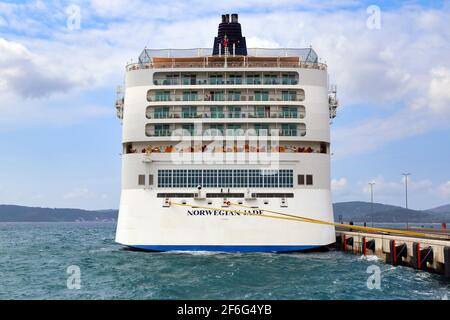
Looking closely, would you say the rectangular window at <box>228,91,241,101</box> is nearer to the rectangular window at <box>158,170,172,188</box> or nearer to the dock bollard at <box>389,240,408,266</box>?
the rectangular window at <box>158,170,172,188</box>

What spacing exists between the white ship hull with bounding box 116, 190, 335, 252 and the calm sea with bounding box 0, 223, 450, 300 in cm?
83

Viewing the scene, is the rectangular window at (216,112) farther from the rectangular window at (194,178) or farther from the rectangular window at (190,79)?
the rectangular window at (194,178)

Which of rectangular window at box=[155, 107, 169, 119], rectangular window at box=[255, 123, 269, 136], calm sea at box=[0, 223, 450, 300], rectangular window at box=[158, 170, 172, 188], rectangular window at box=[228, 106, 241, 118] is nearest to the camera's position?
calm sea at box=[0, 223, 450, 300]

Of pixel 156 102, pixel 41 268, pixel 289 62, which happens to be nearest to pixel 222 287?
pixel 41 268

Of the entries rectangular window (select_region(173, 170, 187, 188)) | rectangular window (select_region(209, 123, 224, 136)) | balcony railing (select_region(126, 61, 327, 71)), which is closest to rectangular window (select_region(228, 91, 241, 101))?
rectangular window (select_region(209, 123, 224, 136))

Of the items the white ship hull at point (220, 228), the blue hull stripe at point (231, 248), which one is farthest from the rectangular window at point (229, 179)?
the blue hull stripe at point (231, 248)

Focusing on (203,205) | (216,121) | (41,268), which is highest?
(216,121)

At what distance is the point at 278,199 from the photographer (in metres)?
36.4

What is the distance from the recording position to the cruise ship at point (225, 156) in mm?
35719

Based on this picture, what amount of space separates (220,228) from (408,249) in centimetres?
1328

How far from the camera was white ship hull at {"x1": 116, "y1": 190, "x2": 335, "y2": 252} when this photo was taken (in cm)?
3534
